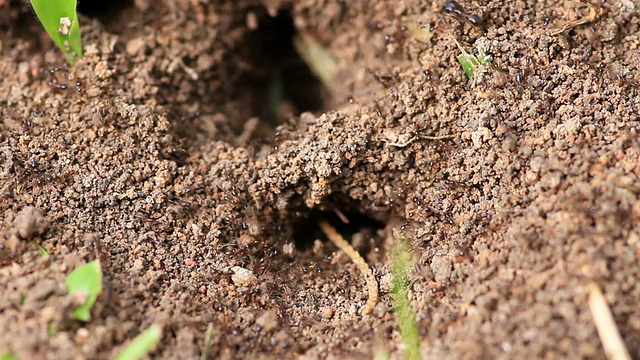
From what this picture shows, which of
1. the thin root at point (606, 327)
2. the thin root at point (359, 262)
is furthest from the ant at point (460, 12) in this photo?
the thin root at point (606, 327)

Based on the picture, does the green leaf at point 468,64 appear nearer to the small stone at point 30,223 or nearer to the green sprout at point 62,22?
the green sprout at point 62,22

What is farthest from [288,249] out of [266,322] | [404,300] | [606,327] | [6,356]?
[606,327]

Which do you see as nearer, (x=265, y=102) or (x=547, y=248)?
(x=547, y=248)

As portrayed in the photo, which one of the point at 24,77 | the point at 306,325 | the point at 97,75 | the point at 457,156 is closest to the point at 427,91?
the point at 457,156

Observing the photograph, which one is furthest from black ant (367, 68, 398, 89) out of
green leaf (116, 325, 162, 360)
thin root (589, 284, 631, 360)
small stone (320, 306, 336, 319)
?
green leaf (116, 325, 162, 360)

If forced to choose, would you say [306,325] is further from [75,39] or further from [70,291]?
[75,39]

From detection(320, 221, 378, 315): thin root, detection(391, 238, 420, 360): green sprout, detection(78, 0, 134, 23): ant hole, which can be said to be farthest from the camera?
detection(78, 0, 134, 23): ant hole

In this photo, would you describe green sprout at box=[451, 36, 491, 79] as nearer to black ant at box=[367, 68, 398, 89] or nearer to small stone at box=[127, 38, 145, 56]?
black ant at box=[367, 68, 398, 89]
